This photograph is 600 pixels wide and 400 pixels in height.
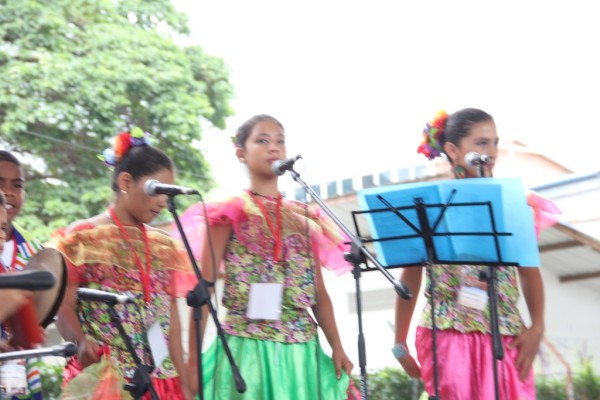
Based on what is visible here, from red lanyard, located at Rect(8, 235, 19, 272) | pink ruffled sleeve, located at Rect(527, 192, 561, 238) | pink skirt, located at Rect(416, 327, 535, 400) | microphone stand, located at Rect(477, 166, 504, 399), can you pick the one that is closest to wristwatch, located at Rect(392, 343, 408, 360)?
pink skirt, located at Rect(416, 327, 535, 400)

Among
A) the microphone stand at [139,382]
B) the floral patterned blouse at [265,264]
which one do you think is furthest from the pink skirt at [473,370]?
the microphone stand at [139,382]

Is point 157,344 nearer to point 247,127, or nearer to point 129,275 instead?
point 129,275

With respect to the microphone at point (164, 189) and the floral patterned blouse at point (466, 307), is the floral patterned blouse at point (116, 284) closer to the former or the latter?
the microphone at point (164, 189)

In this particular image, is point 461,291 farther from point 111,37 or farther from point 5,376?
point 111,37

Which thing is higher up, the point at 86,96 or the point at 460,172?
the point at 86,96

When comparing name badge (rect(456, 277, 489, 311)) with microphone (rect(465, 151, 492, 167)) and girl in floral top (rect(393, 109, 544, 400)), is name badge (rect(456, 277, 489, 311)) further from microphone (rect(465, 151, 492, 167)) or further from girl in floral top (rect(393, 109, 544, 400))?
microphone (rect(465, 151, 492, 167))

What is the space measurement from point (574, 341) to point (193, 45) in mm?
8263

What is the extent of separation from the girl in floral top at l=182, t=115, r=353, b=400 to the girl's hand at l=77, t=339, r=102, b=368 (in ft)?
1.45

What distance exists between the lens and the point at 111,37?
15.0 metres

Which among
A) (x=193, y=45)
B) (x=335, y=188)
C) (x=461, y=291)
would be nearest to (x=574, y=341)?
(x=335, y=188)

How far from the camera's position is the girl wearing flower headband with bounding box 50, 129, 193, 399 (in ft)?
→ 13.0

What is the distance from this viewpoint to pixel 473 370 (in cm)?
431

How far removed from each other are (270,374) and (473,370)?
903 millimetres

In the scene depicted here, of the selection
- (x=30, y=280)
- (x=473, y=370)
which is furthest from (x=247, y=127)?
(x=30, y=280)
